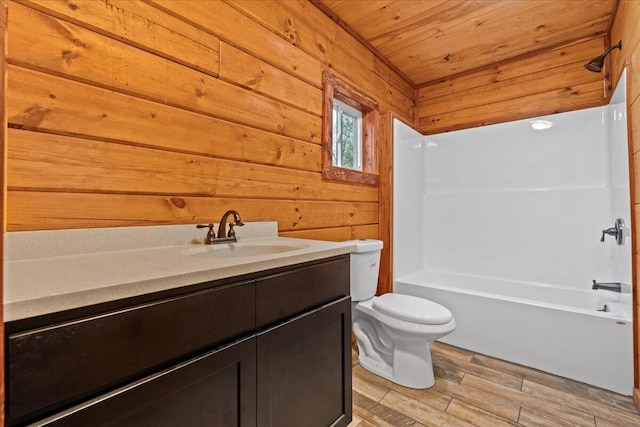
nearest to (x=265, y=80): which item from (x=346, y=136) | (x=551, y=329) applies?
(x=346, y=136)

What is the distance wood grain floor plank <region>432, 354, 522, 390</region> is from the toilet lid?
1.59 feet

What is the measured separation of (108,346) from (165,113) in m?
0.93

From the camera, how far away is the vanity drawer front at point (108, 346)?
0.48 metres

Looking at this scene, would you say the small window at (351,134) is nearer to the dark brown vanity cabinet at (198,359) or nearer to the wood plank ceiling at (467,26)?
the wood plank ceiling at (467,26)

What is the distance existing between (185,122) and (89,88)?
0.33m

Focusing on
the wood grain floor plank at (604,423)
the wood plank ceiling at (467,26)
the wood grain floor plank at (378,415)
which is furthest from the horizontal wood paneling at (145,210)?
the wood grain floor plank at (604,423)

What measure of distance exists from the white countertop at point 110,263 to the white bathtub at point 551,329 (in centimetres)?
144

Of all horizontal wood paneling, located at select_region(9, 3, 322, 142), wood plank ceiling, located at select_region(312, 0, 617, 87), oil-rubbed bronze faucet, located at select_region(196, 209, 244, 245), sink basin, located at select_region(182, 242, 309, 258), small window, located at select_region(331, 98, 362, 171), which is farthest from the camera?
small window, located at select_region(331, 98, 362, 171)

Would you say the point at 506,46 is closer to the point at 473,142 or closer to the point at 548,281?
the point at 473,142

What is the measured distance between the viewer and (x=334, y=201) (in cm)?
204

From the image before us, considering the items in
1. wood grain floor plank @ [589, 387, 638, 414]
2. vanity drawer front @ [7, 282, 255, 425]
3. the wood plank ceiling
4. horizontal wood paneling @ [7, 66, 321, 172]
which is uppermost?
the wood plank ceiling

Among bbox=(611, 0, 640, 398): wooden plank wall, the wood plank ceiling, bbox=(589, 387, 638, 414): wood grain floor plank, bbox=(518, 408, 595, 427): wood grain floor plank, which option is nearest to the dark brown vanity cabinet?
bbox=(518, 408, 595, 427): wood grain floor plank

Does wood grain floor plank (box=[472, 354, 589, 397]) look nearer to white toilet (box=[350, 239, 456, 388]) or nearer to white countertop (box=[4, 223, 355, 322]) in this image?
white toilet (box=[350, 239, 456, 388])

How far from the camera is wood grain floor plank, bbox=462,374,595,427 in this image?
1445 mm
